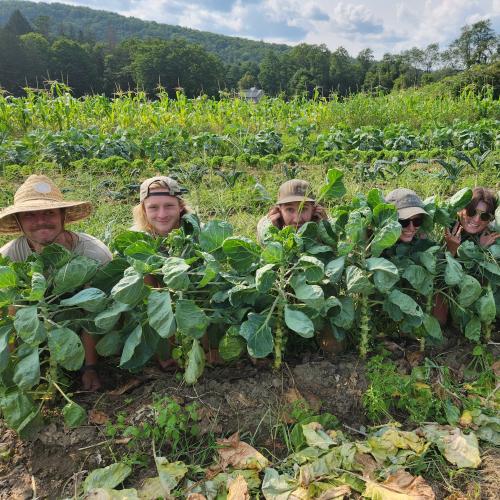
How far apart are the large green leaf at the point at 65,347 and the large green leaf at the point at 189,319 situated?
1.36 ft

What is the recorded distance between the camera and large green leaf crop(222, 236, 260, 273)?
1.94 m

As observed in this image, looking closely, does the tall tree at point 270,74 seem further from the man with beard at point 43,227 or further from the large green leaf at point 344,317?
the large green leaf at point 344,317

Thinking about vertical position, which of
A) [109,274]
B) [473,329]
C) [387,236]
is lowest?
[473,329]

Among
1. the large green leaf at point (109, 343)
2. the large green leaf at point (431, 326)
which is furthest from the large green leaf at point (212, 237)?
the large green leaf at point (431, 326)

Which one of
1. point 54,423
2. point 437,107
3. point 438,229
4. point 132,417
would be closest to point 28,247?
point 54,423

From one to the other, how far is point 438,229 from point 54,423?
233 centimetres

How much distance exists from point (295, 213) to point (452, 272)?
35.1 inches

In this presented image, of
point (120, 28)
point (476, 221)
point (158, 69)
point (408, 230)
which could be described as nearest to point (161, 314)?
point (408, 230)

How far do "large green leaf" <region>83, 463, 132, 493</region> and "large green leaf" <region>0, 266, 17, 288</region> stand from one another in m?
0.82

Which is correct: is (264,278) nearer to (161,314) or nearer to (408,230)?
(161,314)

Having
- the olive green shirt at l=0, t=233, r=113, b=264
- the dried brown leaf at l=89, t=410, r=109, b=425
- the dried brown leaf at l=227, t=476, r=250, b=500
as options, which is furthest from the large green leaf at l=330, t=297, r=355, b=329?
the olive green shirt at l=0, t=233, r=113, b=264

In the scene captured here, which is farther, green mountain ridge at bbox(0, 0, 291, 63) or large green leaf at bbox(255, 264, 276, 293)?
green mountain ridge at bbox(0, 0, 291, 63)

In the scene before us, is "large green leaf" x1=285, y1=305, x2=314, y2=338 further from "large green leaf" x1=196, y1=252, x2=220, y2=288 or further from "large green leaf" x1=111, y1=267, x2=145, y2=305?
"large green leaf" x1=111, y1=267, x2=145, y2=305

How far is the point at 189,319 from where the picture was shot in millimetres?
1807
